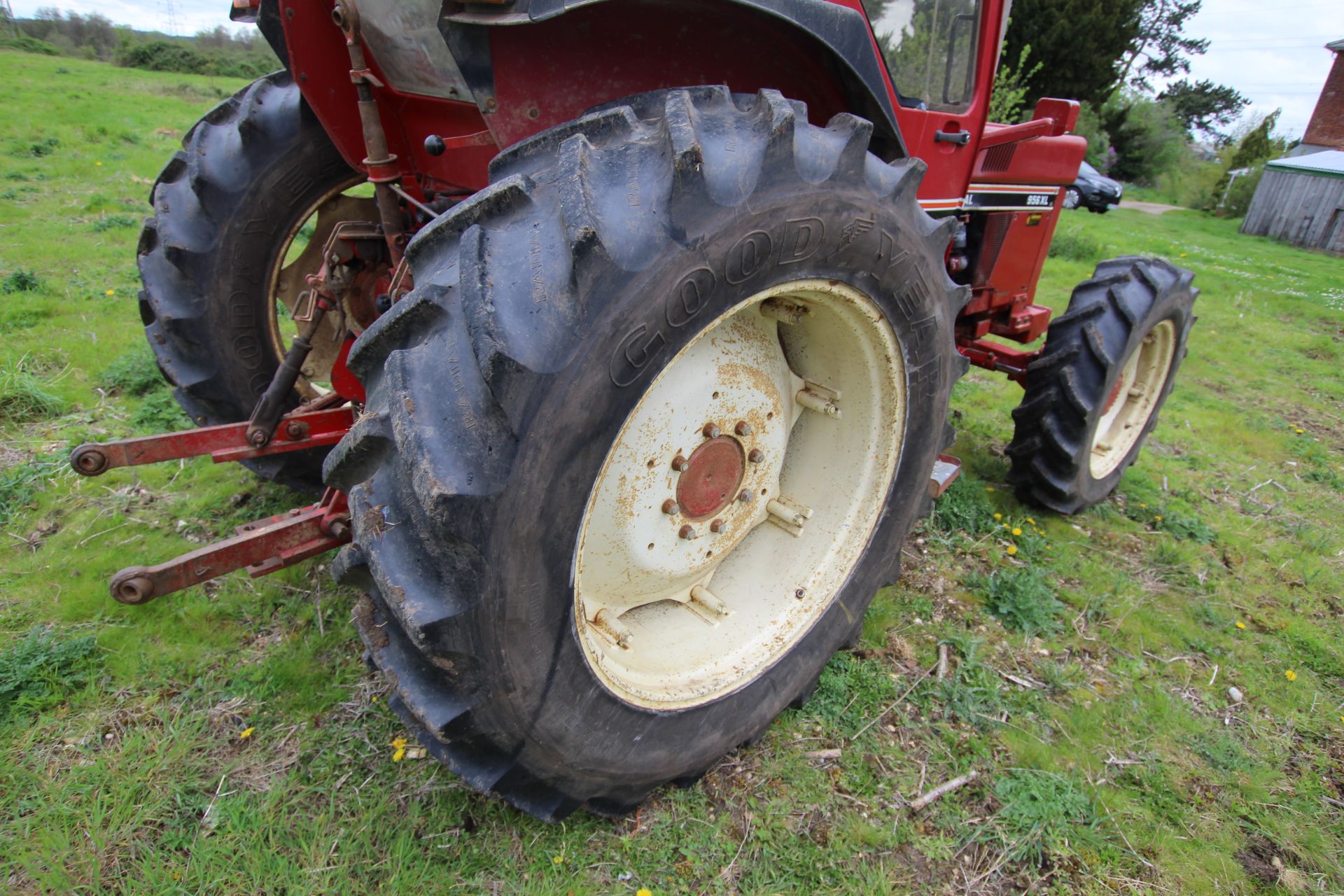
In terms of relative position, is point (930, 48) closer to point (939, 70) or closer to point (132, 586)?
point (939, 70)

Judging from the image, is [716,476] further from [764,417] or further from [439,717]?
[439,717]

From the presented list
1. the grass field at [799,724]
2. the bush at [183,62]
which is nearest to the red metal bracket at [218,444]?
the grass field at [799,724]

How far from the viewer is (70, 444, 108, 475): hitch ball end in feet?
6.91

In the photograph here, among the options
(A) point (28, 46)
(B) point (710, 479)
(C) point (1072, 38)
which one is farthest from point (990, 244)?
(A) point (28, 46)

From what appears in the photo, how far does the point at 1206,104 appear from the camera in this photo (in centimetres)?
3631

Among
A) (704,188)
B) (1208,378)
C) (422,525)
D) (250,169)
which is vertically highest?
(704,188)

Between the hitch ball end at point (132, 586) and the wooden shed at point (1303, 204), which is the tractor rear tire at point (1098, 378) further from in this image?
the wooden shed at point (1303, 204)

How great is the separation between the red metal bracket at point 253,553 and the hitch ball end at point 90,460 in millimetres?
391

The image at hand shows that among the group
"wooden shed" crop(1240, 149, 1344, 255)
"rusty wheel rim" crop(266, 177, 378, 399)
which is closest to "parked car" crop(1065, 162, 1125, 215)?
"rusty wheel rim" crop(266, 177, 378, 399)

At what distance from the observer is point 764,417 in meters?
2.17

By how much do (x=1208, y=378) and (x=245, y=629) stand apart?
22.6ft

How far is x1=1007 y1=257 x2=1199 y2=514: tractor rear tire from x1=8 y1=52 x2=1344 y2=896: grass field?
9.9 inches

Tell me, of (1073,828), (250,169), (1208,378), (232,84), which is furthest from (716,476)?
(232,84)

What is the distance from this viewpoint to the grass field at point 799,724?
1.90 meters
